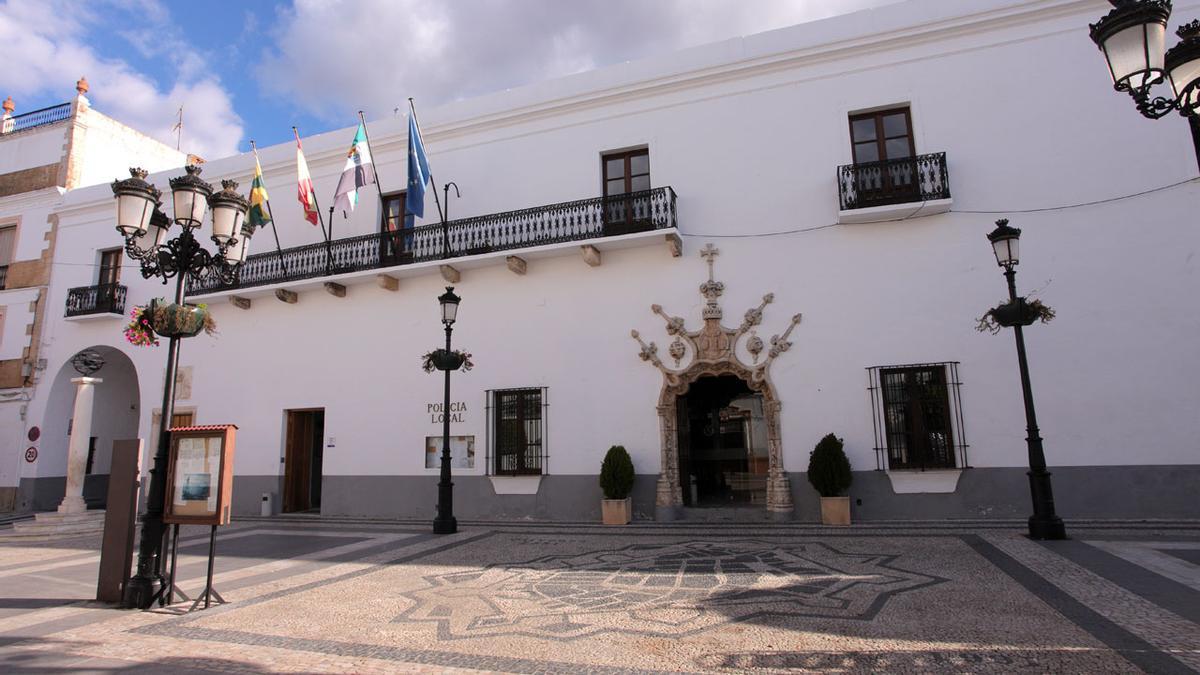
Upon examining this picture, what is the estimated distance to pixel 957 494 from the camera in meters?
10.2

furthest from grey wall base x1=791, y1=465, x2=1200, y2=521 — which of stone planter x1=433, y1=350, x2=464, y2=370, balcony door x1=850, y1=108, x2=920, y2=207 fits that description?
stone planter x1=433, y1=350, x2=464, y2=370

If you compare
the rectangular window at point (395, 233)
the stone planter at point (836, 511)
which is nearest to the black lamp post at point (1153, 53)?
the stone planter at point (836, 511)

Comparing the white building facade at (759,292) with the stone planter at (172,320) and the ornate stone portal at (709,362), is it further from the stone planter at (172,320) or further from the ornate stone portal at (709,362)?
the stone planter at (172,320)

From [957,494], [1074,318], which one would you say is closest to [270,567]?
[957,494]

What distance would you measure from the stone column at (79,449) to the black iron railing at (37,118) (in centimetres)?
944

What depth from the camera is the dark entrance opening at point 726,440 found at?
13.1 m

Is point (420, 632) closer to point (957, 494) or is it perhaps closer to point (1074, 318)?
point (957, 494)

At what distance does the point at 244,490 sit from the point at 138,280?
6606mm

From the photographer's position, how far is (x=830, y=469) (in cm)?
1016

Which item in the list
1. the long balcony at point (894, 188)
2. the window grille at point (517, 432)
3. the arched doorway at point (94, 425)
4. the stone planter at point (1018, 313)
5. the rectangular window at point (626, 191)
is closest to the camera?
the stone planter at point (1018, 313)

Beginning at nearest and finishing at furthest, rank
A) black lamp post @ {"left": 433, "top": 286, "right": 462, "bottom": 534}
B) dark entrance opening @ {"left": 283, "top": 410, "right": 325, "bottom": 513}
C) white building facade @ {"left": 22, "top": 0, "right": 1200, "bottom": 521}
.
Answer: white building facade @ {"left": 22, "top": 0, "right": 1200, "bottom": 521}
black lamp post @ {"left": 433, "top": 286, "right": 462, "bottom": 534}
dark entrance opening @ {"left": 283, "top": 410, "right": 325, "bottom": 513}

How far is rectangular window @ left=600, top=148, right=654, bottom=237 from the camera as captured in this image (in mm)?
11953

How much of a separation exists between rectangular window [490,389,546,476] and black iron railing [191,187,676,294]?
9.50 ft

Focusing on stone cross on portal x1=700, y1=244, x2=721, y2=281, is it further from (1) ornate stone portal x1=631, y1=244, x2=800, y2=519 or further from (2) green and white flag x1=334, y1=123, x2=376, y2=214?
(2) green and white flag x1=334, y1=123, x2=376, y2=214
